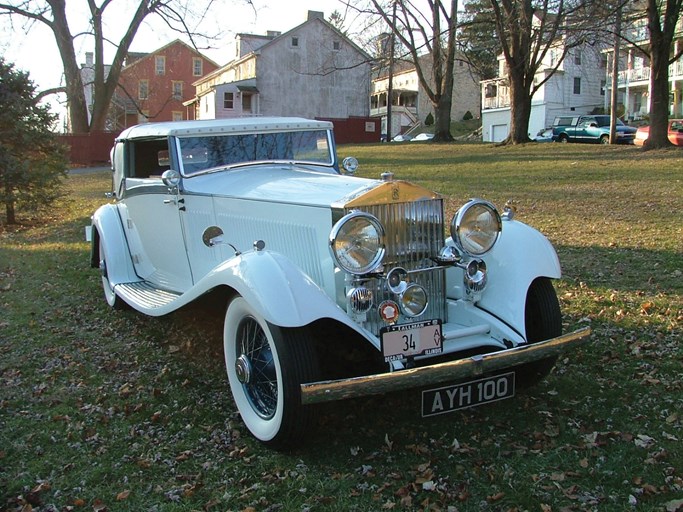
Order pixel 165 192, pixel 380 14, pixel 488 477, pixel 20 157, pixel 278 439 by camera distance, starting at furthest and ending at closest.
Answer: pixel 380 14
pixel 20 157
pixel 165 192
pixel 278 439
pixel 488 477

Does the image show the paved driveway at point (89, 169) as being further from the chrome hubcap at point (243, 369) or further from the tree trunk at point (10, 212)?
the chrome hubcap at point (243, 369)

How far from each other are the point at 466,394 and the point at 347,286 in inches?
35.5

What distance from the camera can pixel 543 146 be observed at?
2284cm

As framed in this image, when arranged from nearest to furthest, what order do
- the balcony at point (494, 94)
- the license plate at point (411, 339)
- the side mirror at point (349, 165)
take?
the license plate at point (411, 339) → the side mirror at point (349, 165) → the balcony at point (494, 94)

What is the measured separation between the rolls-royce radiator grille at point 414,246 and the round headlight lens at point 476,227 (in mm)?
121

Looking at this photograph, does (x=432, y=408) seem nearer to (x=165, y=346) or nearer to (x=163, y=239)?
(x=165, y=346)

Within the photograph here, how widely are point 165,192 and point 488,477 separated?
351cm

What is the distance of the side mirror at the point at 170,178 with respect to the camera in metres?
5.02

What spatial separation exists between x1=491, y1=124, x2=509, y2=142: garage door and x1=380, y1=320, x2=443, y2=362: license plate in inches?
1704

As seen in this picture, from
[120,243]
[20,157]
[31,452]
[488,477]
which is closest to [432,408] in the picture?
[488,477]

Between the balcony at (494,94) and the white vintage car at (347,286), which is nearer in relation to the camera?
the white vintage car at (347,286)

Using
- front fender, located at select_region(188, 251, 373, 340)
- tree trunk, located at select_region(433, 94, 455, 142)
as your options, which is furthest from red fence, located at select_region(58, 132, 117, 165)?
front fender, located at select_region(188, 251, 373, 340)

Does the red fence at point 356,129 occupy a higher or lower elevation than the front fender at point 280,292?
higher

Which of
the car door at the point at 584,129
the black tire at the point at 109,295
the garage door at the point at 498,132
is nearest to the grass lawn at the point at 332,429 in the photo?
the black tire at the point at 109,295
